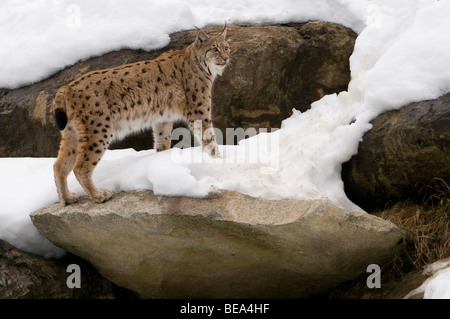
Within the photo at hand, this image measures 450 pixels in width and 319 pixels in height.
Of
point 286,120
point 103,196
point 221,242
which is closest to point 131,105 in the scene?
point 103,196

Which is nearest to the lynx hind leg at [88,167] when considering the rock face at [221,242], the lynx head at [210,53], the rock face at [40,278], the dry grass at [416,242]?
the rock face at [221,242]

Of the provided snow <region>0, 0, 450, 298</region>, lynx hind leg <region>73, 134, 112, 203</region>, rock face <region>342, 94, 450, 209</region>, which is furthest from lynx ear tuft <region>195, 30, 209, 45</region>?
rock face <region>342, 94, 450, 209</region>

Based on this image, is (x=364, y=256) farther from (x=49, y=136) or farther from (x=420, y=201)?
(x=49, y=136)

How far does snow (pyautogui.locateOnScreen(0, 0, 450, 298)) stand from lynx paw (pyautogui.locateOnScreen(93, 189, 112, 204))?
160mm

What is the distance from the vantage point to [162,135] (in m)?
6.75

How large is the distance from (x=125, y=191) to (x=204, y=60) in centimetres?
166

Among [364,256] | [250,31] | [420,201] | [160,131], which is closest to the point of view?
[364,256]

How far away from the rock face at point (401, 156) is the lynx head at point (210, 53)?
1.71 meters

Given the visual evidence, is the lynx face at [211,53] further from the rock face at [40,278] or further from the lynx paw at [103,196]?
→ the rock face at [40,278]

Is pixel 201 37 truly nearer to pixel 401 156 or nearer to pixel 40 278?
pixel 401 156

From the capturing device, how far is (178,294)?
20.7 feet

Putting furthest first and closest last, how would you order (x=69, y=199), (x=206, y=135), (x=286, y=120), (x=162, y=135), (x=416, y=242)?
(x=286, y=120) → (x=162, y=135) → (x=206, y=135) → (x=69, y=199) → (x=416, y=242)

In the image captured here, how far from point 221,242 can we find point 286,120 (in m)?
2.39
